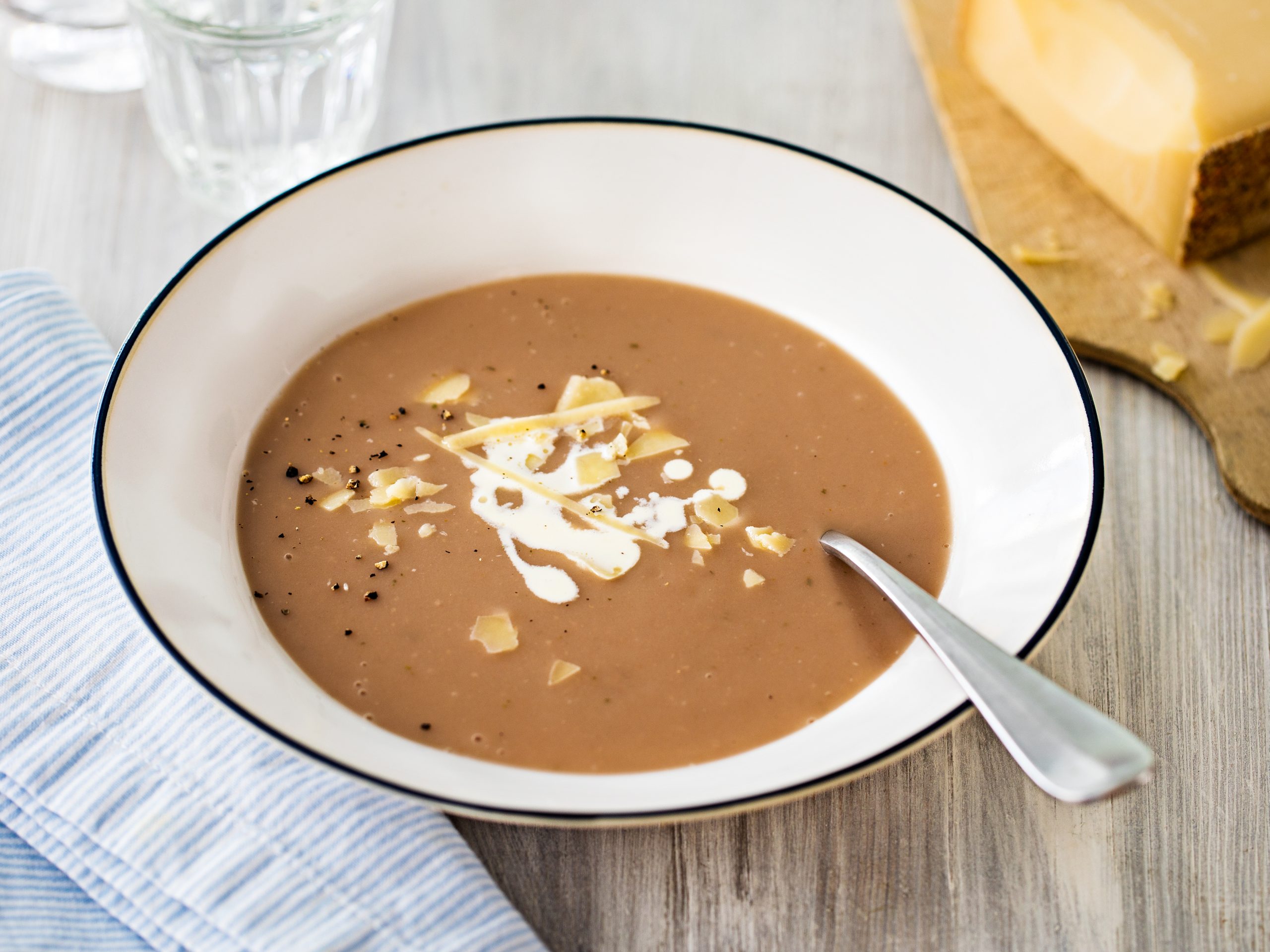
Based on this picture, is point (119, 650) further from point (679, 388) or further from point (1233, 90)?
point (1233, 90)

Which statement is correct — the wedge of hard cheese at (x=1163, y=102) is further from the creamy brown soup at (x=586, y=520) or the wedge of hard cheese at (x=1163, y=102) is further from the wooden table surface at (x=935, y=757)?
the creamy brown soup at (x=586, y=520)

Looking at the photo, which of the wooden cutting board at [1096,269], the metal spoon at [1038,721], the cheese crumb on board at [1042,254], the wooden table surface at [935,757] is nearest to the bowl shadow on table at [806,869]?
the wooden table surface at [935,757]

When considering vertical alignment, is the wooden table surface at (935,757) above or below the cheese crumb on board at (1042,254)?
below

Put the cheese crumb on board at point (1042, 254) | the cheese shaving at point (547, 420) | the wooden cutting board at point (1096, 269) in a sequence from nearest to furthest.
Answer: the cheese shaving at point (547, 420) → the wooden cutting board at point (1096, 269) → the cheese crumb on board at point (1042, 254)

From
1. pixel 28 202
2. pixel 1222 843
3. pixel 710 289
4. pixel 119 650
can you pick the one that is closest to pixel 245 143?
pixel 28 202

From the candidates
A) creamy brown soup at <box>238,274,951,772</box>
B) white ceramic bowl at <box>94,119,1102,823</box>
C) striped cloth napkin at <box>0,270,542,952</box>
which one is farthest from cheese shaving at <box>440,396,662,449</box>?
striped cloth napkin at <box>0,270,542,952</box>

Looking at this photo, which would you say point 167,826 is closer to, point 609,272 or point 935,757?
point 935,757
